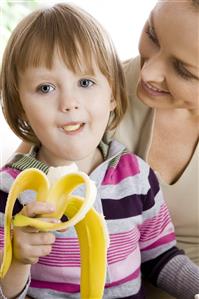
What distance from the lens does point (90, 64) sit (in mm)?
991

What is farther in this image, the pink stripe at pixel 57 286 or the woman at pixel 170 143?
the woman at pixel 170 143

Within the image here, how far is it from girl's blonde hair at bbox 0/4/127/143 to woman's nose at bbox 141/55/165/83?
0.19 ft

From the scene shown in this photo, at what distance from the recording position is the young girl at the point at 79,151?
96 cm

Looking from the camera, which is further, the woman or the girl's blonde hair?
the woman

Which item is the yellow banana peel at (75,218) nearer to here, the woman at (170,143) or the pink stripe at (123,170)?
the pink stripe at (123,170)

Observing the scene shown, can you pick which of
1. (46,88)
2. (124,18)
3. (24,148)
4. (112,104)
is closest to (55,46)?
(46,88)

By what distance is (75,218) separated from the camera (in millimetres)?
746

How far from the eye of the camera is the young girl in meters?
0.96

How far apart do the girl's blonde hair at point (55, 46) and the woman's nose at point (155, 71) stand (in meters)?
0.06

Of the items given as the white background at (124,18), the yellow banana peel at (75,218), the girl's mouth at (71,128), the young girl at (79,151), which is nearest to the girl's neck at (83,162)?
the young girl at (79,151)

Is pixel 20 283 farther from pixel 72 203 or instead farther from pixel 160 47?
pixel 160 47

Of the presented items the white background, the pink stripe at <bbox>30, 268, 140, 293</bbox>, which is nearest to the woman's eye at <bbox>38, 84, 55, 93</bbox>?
the pink stripe at <bbox>30, 268, 140, 293</bbox>

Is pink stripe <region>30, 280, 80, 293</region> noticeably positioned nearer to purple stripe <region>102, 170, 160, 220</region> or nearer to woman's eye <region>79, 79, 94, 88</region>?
purple stripe <region>102, 170, 160, 220</region>

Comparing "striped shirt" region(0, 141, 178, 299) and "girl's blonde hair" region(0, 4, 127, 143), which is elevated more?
"girl's blonde hair" region(0, 4, 127, 143)
